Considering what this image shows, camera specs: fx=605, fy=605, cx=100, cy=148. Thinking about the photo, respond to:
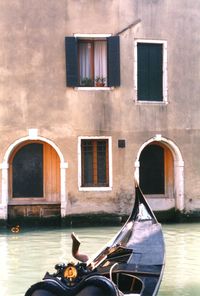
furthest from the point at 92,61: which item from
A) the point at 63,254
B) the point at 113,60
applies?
the point at 63,254

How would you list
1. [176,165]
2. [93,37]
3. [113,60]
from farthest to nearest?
[176,165]
[93,37]
[113,60]

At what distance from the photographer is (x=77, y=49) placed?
1375cm

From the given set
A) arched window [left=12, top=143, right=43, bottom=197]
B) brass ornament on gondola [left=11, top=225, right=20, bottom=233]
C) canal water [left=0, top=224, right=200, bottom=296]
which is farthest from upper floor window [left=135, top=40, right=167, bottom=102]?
brass ornament on gondola [left=11, top=225, right=20, bottom=233]

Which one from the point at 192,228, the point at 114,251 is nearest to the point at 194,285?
the point at 114,251

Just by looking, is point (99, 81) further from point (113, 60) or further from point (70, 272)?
point (70, 272)

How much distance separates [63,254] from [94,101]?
4.75 metres

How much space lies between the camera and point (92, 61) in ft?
45.9

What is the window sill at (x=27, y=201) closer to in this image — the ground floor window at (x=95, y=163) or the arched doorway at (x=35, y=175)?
the arched doorway at (x=35, y=175)

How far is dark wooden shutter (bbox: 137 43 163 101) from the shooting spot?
45.8 ft

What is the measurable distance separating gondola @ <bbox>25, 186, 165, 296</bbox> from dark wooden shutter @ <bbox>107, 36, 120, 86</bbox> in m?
5.04

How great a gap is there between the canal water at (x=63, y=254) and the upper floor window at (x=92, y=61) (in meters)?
3.36

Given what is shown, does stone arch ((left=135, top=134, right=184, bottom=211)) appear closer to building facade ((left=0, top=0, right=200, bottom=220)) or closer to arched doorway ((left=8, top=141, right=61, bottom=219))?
building facade ((left=0, top=0, right=200, bottom=220))

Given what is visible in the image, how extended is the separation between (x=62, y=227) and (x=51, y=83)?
10.6ft

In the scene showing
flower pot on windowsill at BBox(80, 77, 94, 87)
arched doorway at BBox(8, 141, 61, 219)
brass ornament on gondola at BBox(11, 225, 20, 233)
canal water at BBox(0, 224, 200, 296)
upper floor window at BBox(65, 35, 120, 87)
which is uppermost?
upper floor window at BBox(65, 35, 120, 87)
